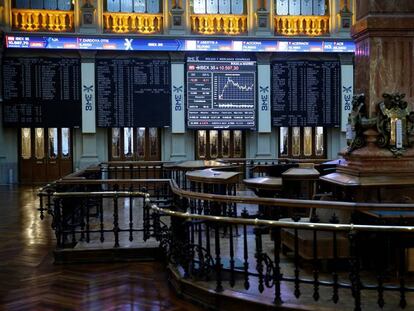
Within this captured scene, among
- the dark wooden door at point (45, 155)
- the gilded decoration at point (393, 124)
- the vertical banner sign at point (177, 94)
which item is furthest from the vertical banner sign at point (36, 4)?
the gilded decoration at point (393, 124)

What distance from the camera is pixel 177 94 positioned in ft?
51.8

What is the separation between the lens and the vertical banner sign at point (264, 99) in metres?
16.1

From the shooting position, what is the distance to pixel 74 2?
15.5 meters

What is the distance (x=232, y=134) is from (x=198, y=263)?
1182 cm

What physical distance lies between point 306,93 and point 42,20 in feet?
25.4

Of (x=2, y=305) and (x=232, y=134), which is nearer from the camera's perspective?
(x=2, y=305)

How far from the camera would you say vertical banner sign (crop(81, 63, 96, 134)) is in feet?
50.9

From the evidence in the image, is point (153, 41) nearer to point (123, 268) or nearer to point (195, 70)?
point (195, 70)

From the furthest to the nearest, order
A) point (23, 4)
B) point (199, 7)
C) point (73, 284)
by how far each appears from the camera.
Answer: point (199, 7)
point (23, 4)
point (73, 284)

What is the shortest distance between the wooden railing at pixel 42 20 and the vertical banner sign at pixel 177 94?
3114mm

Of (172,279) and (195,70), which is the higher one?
(195,70)

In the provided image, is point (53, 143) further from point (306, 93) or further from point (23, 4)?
point (306, 93)

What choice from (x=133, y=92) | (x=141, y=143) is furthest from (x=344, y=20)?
(x=141, y=143)

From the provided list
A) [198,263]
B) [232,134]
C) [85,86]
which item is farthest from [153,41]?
[198,263]
